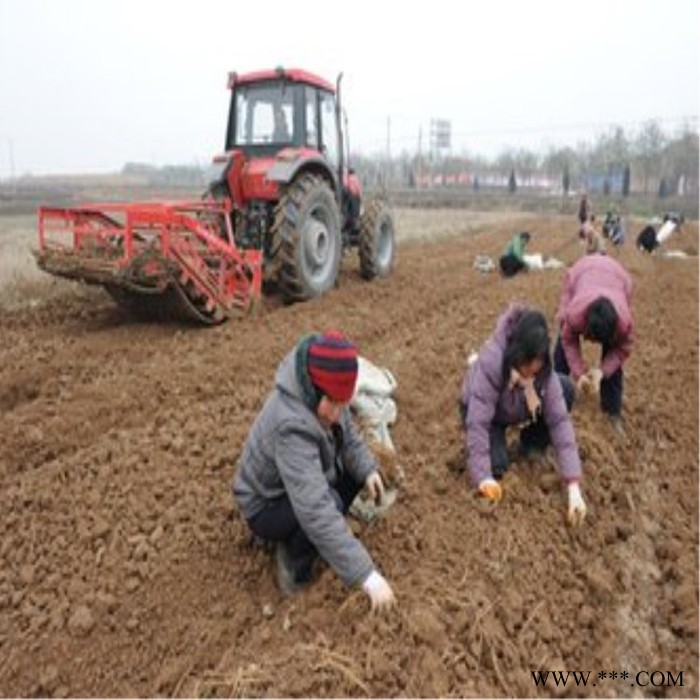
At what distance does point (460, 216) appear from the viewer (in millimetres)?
28297

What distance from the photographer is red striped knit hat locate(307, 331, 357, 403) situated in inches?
113

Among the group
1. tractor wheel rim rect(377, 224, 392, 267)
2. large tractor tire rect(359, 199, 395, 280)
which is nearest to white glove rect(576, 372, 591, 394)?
large tractor tire rect(359, 199, 395, 280)

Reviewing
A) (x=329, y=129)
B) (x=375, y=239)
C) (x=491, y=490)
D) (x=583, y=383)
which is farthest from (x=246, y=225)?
(x=491, y=490)

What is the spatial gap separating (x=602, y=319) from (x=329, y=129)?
17.1ft

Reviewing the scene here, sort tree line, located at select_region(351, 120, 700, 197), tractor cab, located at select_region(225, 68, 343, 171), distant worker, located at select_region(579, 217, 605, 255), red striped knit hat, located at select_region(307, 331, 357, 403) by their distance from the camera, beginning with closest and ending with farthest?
red striped knit hat, located at select_region(307, 331, 357, 403) → tractor cab, located at select_region(225, 68, 343, 171) → distant worker, located at select_region(579, 217, 605, 255) → tree line, located at select_region(351, 120, 700, 197)

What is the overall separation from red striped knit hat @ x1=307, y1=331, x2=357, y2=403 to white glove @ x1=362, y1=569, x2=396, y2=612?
66 centimetres

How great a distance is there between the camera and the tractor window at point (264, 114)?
855 cm

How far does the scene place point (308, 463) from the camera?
9.66 ft

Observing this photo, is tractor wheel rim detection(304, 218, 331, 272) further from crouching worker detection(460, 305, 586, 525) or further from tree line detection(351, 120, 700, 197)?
tree line detection(351, 120, 700, 197)

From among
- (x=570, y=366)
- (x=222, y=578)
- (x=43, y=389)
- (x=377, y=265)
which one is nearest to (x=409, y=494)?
(x=222, y=578)

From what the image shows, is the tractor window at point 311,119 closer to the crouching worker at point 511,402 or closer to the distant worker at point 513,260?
the distant worker at point 513,260

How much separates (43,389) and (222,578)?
286cm

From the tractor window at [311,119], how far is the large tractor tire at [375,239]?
57.5 inches

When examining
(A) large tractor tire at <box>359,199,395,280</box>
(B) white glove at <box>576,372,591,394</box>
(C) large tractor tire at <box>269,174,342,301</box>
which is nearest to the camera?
(B) white glove at <box>576,372,591,394</box>
